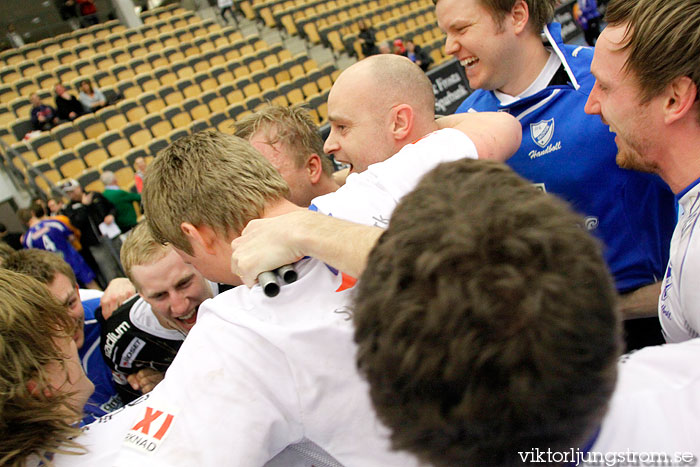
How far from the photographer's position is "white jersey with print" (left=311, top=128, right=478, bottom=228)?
1.28m

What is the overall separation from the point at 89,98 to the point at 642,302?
10701mm

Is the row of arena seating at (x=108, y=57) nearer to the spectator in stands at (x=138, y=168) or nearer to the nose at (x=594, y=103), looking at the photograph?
the spectator in stands at (x=138, y=168)

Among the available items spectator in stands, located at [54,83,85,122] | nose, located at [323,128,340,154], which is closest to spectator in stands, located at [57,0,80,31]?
spectator in stands, located at [54,83,85,122]

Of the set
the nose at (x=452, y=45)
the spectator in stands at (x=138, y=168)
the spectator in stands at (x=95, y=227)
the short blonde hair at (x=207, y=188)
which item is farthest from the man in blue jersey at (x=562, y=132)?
the spectator in stands at (x=138, y=168)

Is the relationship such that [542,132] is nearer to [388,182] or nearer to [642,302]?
[642,302]

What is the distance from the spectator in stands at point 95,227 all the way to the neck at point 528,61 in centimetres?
537

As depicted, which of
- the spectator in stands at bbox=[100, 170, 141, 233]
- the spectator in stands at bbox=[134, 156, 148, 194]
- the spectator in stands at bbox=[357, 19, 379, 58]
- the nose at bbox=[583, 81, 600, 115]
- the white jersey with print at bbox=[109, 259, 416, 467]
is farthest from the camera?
the spectator in stands at bbox=[357, 19, 379, 58]

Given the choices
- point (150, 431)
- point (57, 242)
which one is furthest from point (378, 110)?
point (57, 242)

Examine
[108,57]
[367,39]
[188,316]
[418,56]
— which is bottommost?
[188,316]

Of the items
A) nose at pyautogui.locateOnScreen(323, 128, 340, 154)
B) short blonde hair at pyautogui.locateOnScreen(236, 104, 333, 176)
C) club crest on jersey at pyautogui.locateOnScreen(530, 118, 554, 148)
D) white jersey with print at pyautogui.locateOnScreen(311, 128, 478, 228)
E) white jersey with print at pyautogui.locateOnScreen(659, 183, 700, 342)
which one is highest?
short blonde hair at pyautogui.locateOnScreen(236, 104, 333, 176)

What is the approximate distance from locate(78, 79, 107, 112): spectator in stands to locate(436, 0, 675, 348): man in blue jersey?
9.63 meters

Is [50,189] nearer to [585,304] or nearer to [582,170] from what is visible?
[582,170]

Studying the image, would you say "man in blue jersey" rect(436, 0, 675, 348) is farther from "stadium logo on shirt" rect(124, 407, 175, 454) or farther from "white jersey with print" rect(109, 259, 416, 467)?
"stadium logo on shirt" rect(124, 407, 175, 454)

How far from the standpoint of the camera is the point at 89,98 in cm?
975
